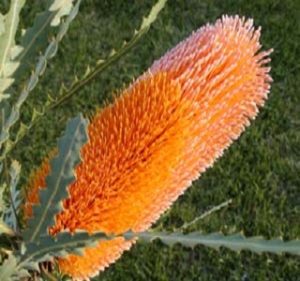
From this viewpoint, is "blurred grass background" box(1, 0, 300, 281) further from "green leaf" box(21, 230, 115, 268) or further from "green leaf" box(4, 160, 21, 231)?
"green leaf" box(21, 230, 115, 268)

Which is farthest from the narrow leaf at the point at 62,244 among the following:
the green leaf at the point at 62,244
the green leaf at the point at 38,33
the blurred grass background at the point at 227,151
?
the blurred grass background at the point at 227,151

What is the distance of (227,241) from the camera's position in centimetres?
56

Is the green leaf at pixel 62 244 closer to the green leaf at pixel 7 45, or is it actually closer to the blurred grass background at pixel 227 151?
the green leaf at pixel 7 45

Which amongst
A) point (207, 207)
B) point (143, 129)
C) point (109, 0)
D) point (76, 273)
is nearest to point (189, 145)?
point (143, 129)

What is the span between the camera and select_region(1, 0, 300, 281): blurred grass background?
8.59 ft

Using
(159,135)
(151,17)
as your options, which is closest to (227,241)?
(159,135)

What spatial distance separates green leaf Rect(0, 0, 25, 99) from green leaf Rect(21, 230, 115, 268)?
99 millimetres

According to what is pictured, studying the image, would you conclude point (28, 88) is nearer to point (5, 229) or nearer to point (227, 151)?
point (5, 229)

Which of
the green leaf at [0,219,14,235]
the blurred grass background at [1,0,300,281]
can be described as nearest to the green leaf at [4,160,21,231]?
the green leaf at [0,219,14,235]

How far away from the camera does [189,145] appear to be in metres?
0.57

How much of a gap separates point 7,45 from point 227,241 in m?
0.20

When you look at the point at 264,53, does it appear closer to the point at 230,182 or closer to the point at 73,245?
the point at 73,245

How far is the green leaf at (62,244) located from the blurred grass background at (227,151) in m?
1.78

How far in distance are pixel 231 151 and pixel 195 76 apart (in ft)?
7.73
